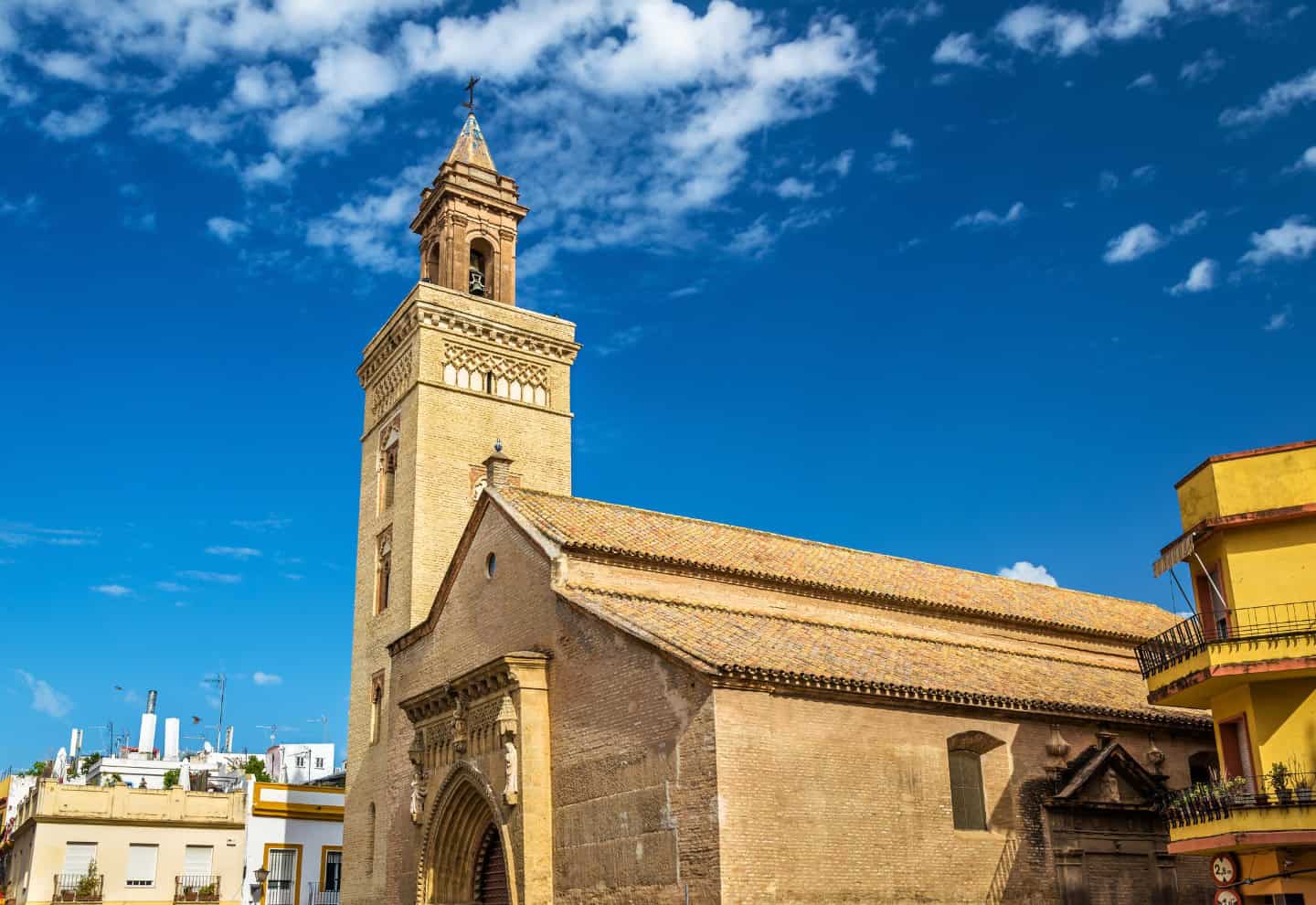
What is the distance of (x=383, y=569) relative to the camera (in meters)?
33.8

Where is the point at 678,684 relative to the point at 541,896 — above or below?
above

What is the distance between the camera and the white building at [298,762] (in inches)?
2272

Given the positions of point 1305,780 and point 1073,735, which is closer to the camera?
point 1305,780

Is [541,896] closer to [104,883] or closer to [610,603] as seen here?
[610,603]

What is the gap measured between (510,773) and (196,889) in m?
21.8

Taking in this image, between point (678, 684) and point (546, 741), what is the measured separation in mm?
3777

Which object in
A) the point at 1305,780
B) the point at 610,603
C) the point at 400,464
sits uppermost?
the point at 400,464

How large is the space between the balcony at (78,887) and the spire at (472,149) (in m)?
23.5

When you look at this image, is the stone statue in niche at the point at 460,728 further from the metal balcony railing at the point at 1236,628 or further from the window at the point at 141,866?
the window at the point at 141,866

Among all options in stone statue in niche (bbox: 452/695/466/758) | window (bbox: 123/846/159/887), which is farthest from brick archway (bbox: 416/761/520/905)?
window (bbox: 123/846/159/887)

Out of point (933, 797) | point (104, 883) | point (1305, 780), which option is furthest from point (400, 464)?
point (1305, 780)

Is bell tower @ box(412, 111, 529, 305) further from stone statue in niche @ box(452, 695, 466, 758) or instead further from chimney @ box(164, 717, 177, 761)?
chimney @ box(164, 717, 177, 761)

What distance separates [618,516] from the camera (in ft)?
86.0

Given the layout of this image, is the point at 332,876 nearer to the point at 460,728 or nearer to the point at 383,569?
the point at 383,569
